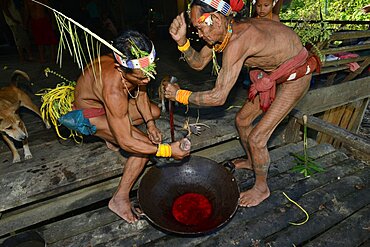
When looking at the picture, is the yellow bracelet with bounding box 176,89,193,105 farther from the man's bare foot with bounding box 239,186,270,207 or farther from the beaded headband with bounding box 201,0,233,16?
the man's bare foot with bounding box 239,186,270,207

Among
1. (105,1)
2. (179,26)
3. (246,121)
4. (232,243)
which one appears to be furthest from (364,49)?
(105,1)

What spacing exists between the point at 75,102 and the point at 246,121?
2.16 metres

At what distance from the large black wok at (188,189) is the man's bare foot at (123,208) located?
0.35 metres

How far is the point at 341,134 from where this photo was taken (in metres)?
3.70

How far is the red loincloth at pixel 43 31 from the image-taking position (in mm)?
7221

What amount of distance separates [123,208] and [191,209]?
76 centimetres

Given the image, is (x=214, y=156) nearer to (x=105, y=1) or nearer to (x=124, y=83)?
(x=124, y=83)

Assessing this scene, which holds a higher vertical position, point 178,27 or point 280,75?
A: point 178,27

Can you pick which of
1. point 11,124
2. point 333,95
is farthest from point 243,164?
point 333,95

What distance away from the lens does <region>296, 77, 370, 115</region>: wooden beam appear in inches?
207

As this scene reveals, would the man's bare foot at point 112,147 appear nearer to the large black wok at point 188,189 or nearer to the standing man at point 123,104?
the standing man at point 123,104

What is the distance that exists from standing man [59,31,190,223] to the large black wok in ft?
0.99

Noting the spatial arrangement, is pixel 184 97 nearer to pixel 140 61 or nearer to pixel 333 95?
pixel 140 61

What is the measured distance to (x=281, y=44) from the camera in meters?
2.73
